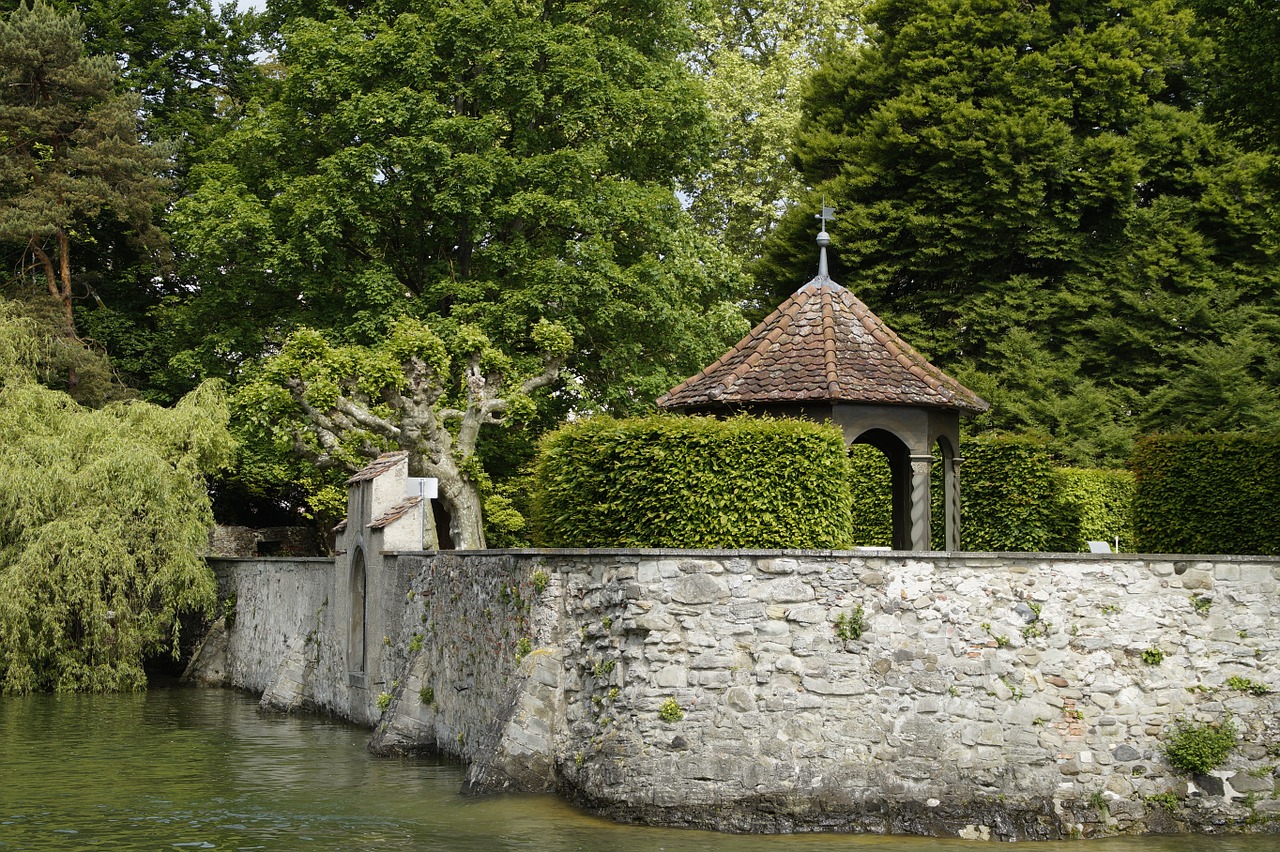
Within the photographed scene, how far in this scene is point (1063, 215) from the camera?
27.1 meters

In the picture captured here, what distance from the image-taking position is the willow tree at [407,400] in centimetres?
2166

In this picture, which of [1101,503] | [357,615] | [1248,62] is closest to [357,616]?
[357,615]

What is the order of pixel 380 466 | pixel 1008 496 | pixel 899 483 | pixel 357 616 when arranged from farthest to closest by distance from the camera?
pixel 357 616 < pixel 380 466 < pixel 1008 496 < pixel 899 483

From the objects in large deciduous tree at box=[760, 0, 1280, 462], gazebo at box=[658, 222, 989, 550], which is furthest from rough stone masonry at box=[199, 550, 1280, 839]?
large deciduous tree at box=[760, 0, 1280, 462]

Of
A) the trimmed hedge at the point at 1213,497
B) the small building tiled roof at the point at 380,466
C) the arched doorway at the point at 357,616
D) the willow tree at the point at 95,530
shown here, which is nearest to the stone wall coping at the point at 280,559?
the willow tree at the point at 95,530

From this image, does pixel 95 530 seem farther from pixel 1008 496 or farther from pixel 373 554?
pixel 1008 496

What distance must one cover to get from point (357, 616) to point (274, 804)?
684 cm

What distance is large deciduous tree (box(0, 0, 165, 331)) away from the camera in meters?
29.4

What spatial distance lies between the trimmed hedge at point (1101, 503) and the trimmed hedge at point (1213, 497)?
186 inches

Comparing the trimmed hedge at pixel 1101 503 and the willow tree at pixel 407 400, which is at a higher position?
the willow tree at pixel 407 400

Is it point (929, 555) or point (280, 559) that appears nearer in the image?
point (929, 555)

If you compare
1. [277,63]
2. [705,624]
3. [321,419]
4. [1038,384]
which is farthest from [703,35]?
[705,624]

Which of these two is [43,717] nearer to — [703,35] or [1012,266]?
[1012,266]

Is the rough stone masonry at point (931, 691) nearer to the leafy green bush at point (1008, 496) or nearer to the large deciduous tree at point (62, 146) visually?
the leafy green bush at point (1008, 496)
